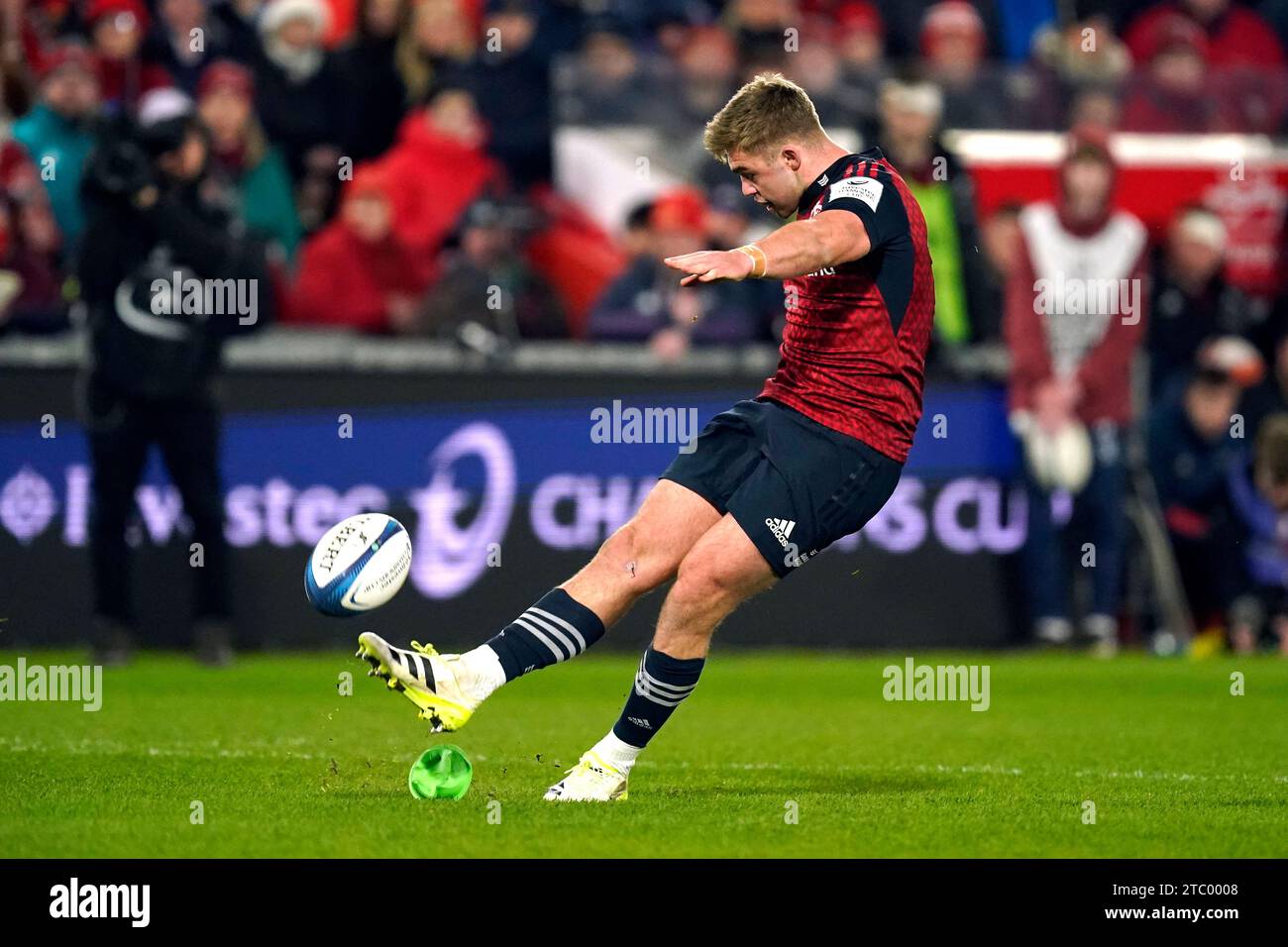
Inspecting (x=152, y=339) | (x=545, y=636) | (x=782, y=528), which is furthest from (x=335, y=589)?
(x=152, y=339)

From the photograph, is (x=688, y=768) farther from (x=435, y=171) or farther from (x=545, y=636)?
(x=435, y=171)

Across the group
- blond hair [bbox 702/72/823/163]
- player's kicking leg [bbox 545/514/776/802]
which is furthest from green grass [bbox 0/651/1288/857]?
blond hair [bbox 702/72/823/163]

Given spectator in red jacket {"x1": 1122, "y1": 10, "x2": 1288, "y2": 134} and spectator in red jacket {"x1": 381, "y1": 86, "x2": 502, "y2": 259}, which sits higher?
spectator in red jacket {"x1": 1122, "y1": 10, "x2": 1288, "y2": 134}

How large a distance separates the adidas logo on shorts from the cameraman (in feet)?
20.2

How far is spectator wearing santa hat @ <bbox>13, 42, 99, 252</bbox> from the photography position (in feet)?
46.5

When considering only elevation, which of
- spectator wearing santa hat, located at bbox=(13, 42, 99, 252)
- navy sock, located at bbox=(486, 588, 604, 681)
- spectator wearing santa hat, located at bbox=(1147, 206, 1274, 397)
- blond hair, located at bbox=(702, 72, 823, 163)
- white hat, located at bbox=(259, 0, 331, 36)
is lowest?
navy sock, located at bbox=(486, 588, 604, 681)

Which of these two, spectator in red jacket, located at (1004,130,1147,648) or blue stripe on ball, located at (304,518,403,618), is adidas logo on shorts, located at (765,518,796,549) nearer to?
blue stripe on ball, located at (304,518,403,618)

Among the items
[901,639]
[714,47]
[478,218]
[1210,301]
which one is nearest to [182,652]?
[478,218]

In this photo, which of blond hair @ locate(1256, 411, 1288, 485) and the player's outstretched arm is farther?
blond hair @ locate(1256, 411, 1288, 485)

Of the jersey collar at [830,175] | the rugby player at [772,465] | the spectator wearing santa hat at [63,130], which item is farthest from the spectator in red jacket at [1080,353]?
the jersey collar at [830,175]

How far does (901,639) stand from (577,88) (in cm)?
459

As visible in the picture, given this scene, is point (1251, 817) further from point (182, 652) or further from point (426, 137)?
point (426, 137)

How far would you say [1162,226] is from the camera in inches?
651

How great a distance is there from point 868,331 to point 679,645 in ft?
4.18
